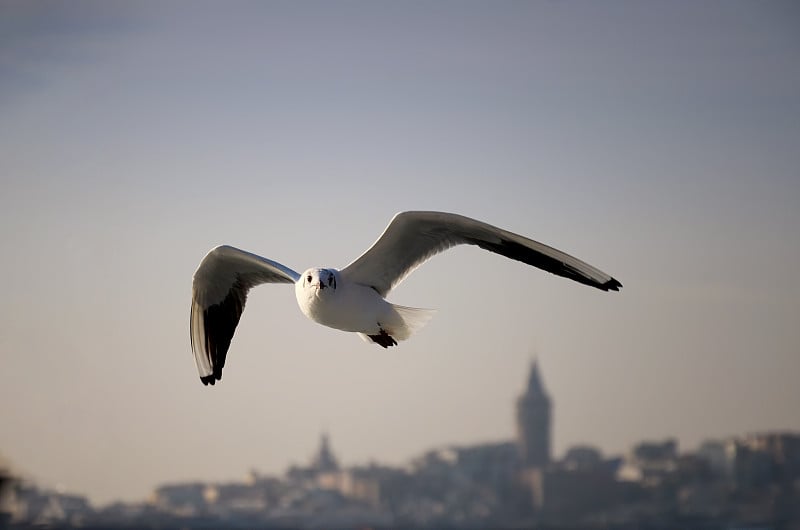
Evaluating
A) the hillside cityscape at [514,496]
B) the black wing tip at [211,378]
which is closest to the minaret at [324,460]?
the hillside cityscape at [514,496]

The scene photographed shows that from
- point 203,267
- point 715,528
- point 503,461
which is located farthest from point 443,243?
point 503,461

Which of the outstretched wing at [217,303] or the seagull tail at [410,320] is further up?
the outstretched wing at [217,303]

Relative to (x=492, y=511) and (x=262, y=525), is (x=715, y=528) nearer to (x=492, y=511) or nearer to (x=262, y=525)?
(x=492, y=511)

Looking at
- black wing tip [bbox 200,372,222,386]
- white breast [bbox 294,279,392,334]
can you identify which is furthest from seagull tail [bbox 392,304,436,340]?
black wing tip [bbox 200,372,222,386]

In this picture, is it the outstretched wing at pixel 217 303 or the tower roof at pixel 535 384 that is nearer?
the outstretched wing at pixel 217 303

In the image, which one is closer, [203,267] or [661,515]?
[203,267]

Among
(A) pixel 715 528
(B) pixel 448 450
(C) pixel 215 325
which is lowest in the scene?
(C) pixel 215 325

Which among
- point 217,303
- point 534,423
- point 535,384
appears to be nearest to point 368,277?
point 217,303

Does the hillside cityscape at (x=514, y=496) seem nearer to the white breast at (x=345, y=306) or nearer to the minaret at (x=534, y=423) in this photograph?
the minaret at (x=534, y=423)
